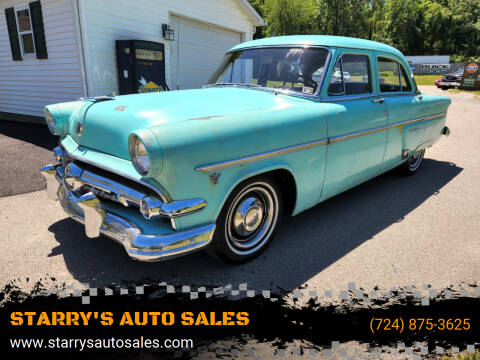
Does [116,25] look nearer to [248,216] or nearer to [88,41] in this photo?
[88,41]

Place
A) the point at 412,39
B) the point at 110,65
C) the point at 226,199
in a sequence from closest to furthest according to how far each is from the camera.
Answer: the point at 226,199, the point at 110,65, the point at 412,39

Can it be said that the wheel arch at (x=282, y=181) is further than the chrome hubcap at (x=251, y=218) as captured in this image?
No

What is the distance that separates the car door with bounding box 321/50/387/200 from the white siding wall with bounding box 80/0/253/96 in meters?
5.96

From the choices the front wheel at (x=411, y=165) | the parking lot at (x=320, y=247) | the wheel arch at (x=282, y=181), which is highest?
the wheel arch at (x=282, y=181)

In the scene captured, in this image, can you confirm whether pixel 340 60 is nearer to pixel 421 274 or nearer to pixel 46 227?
pixel 421 274

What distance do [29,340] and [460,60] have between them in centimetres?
5588

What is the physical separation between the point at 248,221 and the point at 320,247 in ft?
2.54

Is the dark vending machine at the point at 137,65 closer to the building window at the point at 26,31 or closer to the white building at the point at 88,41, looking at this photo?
the white building at the point at 88,41

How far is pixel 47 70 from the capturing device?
839 cm

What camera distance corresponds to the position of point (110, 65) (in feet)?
26.1

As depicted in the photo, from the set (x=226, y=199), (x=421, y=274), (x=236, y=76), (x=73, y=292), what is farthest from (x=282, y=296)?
(x=236, y=76)

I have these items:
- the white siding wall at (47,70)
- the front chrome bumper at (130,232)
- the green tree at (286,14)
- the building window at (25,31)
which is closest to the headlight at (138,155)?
the front chrome bumper at (130,232)

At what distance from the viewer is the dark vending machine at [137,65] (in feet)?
25.3

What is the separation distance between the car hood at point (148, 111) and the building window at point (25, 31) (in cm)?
745
